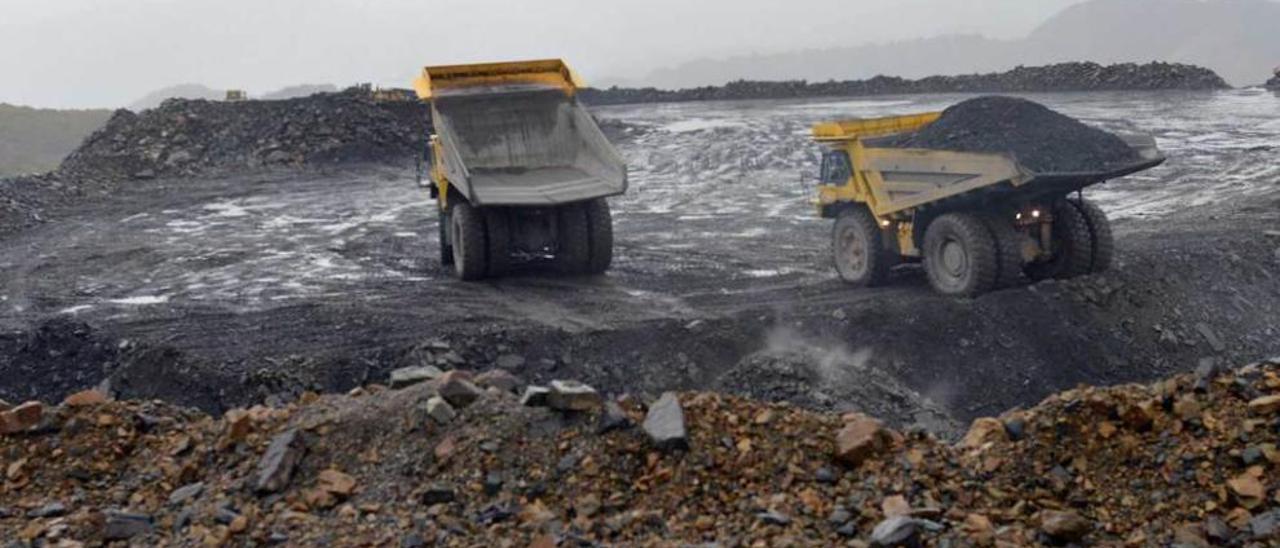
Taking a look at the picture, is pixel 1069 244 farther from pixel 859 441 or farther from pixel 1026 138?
pixel 859 441

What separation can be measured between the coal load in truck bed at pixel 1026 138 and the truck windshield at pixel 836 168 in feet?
2.77

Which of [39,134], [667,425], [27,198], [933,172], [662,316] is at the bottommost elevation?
[662,316]

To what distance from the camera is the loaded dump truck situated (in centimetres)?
1260

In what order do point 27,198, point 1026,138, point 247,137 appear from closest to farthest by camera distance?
point 1026,138 < point 27,198 < point 247,137

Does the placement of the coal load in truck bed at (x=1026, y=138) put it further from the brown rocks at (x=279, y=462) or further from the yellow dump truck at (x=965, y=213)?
the brown rocks at (x=279, y=462)

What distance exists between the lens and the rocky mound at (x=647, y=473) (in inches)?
209

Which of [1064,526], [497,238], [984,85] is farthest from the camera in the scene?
[984,85]

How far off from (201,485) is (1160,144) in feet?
62.2

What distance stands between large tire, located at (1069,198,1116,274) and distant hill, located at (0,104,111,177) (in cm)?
3305

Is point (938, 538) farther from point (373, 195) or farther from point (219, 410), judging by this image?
point (373, 195)

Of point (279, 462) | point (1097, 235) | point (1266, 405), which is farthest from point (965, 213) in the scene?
point (279, 462)

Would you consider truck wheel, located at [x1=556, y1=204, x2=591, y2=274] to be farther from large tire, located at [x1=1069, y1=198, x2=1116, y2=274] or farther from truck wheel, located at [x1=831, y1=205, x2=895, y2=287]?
large tire, located at [x1=1069, y1=198, x2=1116, y2=274]

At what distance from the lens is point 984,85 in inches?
1318

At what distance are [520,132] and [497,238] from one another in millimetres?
1346
